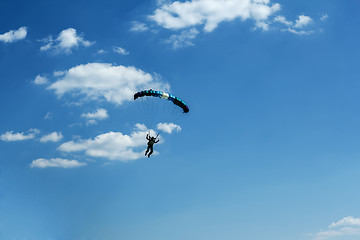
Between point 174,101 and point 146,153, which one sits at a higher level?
point 174,101

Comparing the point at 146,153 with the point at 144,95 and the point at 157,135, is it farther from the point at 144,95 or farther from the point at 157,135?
the point at 144,95

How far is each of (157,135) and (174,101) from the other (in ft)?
16.0

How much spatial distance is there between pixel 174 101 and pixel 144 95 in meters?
4.04

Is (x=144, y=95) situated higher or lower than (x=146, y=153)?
higher

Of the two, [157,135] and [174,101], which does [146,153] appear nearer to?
[157,135]

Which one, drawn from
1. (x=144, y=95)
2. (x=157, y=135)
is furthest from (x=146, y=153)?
(x=144, y=95)

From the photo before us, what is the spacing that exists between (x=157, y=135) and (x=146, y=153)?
2.83 m

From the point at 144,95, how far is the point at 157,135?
17.8 feet

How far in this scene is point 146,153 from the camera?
76375 mm

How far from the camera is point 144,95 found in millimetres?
74812

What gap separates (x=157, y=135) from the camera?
249ft
